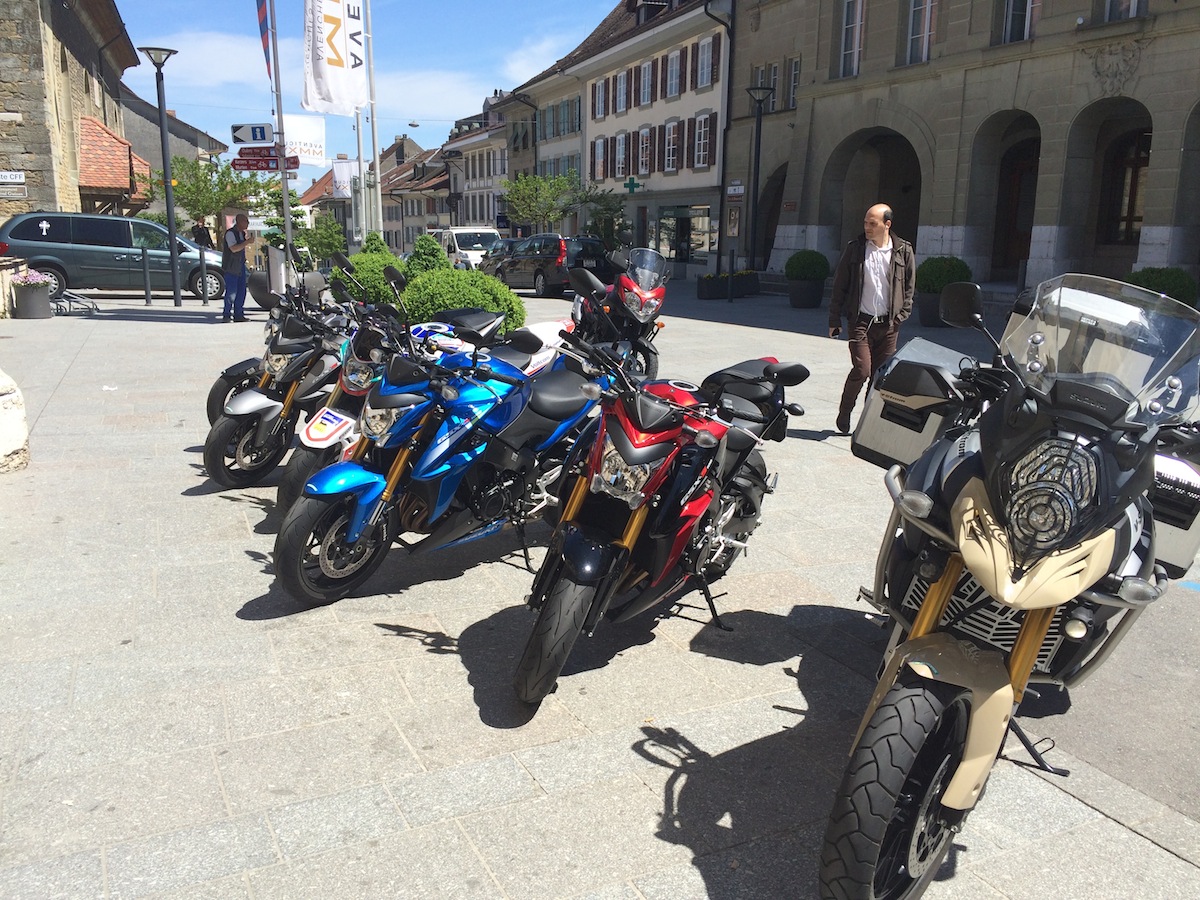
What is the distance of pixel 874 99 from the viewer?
81.3 ft

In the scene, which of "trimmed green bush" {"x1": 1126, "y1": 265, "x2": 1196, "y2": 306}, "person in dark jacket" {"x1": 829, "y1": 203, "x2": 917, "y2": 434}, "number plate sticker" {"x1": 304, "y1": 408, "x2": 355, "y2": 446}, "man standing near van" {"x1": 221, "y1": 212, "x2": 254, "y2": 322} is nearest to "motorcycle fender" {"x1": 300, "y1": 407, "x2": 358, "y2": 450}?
"number plate sticker" {"x1": 304, "y1": 408, "x2": 355, "y2": 446}

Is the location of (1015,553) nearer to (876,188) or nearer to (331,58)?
(331,58)

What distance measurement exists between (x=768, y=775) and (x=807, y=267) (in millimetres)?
20271

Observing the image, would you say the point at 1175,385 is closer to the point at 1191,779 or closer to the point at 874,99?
the point at 1191,779

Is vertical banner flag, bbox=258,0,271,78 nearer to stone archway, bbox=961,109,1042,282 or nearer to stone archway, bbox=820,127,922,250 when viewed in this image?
stone archway, bbox=820,127,922,250

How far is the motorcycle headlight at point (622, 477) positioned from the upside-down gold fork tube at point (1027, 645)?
4.42 feet

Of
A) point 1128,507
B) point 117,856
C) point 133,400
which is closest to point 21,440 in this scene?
point 133,400

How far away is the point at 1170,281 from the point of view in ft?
52.0

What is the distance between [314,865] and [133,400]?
775cm

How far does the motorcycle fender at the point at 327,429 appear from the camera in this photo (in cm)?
481

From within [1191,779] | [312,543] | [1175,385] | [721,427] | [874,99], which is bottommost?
[1191,779]

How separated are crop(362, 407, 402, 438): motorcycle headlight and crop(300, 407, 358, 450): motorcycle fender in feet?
1.64

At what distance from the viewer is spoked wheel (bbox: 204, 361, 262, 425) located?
6543 millimetres

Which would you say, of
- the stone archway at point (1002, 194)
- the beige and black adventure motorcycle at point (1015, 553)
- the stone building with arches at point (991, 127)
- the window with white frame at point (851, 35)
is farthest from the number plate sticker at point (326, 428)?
the window with white frame at point (851, 35)
